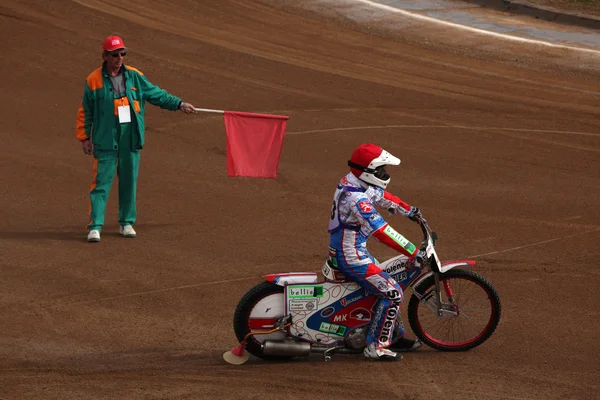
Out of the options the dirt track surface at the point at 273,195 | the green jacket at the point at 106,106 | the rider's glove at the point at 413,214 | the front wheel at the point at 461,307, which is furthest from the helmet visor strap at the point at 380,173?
the green jacket at the point at 106,106

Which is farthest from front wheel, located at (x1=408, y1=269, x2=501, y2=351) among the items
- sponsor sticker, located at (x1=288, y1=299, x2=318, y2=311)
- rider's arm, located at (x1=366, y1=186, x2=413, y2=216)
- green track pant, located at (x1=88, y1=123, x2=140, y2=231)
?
green track pant, located at (x1=88, y1=123, x2=140, y2=231)

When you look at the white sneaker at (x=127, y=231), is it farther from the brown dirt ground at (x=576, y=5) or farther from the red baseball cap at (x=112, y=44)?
the brown dirt ground at (x=576, y=5)

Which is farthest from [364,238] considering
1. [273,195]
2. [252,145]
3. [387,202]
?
[273,195]

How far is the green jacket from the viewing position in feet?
38.1

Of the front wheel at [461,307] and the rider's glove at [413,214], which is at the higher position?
the rider's glove at [413,214]

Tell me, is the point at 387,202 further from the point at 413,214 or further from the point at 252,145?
the point at 252,145

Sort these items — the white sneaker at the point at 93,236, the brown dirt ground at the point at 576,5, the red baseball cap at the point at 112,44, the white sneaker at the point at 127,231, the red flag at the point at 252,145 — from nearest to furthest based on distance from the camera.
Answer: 1. the red baseball cap at the point at 112,44
2. the white sneaker at the point at 93,236
3. the white sneaker at the point at 127,231
4. the red flag at the point at 252,145
5. the brown dirt ground at the point at 576,5

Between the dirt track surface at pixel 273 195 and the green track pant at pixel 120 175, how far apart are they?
294mm

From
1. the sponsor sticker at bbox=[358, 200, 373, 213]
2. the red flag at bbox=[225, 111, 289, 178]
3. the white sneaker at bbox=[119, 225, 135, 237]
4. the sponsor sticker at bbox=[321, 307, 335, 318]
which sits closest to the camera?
the sponsor sticker at bbox=[358, 200, 373, 213]

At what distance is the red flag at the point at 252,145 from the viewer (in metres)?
12.1

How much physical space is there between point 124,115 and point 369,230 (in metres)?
4.30

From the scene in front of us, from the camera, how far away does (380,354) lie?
872 centimetres

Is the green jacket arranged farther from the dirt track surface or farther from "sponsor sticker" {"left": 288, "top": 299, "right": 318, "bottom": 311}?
"sponsor sticker" {"left": 288, "top": 299, "right": 318, "bottom": 311}

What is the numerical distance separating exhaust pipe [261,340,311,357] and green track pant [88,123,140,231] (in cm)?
389
